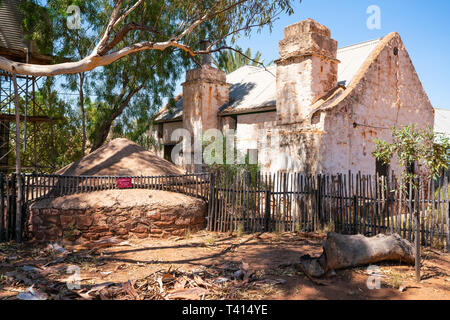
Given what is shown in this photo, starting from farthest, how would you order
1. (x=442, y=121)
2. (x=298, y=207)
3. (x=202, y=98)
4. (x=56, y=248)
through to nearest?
(x=442, y=121) < (x=202, y=98) < (x=298, y=207) < (x=56, y=248)

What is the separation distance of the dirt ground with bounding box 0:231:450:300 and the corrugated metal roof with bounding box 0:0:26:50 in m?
9.67

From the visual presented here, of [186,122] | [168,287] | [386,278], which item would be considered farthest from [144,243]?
[186,122]

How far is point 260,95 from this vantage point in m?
15.6

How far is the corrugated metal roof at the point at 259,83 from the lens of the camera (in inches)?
542

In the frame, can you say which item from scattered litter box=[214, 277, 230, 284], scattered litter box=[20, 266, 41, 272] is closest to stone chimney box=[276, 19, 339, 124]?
scattered litter box=[214, 277, 230, 284]

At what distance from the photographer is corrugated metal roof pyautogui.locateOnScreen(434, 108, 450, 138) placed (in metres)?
18.7

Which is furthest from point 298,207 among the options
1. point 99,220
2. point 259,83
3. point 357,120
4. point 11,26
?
point 11,26

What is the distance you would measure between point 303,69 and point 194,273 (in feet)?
26.4

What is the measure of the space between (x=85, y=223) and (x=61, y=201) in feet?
2.57

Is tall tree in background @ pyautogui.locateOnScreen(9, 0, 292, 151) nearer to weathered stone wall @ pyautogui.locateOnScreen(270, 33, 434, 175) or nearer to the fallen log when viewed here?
weathered stone wall @ pyautogui.locateOnScreen(270, 33, 434, 175)

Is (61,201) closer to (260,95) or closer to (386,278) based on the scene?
(386,278)

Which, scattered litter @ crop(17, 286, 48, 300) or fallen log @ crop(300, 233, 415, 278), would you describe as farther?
fallen log @ crop(300, 233, 415, 278)

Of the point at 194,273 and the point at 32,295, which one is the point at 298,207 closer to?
the point at 194,273

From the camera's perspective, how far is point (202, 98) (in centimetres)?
1608
